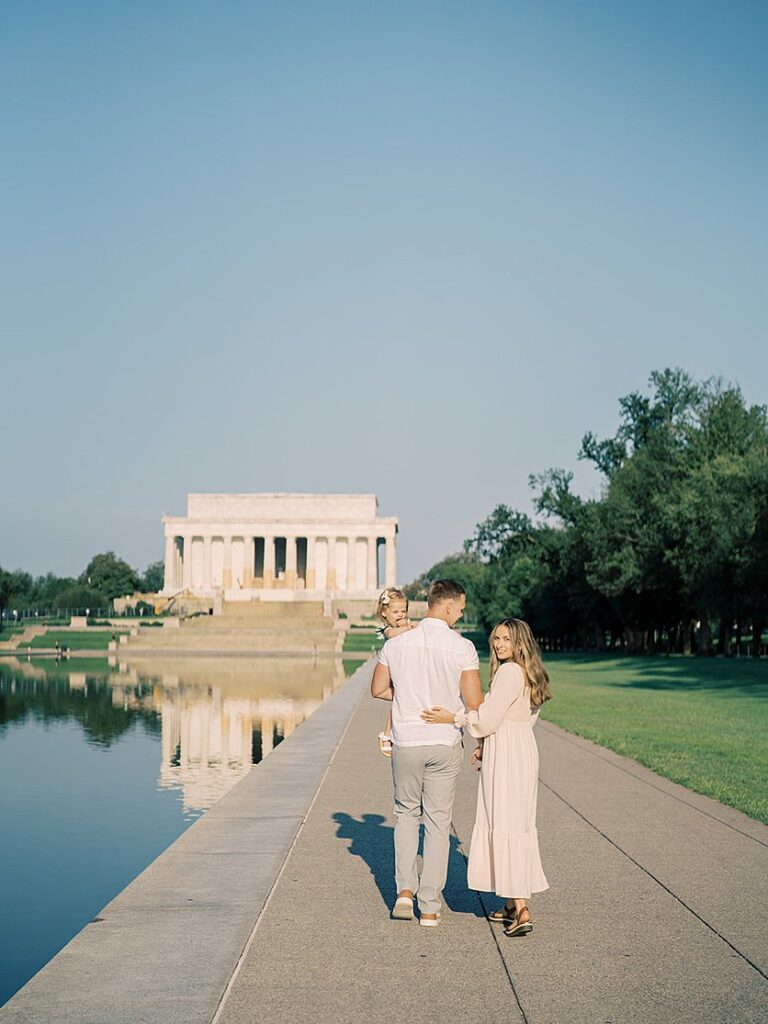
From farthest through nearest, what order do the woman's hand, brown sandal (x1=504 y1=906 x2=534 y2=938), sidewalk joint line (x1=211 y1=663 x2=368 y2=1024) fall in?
the woman's hand → brown sandal (x1=504 y1=906 x2=534 y2=938) → sidewalk joint line (x1=211 y1=663 x2=368 y2=1024)

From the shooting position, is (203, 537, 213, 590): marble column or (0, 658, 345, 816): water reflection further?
(203, 537, 213, 590): marble column

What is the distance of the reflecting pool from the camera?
36.8 ft

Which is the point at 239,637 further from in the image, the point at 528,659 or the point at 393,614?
the point at 528,659

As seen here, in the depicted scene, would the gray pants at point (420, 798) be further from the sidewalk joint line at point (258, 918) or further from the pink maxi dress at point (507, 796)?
the sidewalk joint line at point (258, 918)

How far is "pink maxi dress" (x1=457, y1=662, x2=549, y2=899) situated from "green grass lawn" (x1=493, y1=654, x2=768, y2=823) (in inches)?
221

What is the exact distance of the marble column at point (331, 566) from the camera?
139 meters

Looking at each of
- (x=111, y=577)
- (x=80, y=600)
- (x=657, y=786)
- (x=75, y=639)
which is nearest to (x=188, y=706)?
(x=657, y=786)

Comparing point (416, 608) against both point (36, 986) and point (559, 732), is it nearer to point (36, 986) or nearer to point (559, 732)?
point (559, 732)

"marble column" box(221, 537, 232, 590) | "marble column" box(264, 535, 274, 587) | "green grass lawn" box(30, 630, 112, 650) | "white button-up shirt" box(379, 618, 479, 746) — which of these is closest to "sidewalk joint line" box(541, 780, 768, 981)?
"white button-up shirt" box(379, 618, 479, 746)

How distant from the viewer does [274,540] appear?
142375mm

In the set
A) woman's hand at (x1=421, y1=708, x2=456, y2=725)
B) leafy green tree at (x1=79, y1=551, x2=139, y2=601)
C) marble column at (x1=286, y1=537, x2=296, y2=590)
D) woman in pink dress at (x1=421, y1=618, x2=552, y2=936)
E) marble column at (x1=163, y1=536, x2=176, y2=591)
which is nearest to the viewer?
woman in pink dress at (x1=421, y1=618, x2=552, y2=936)

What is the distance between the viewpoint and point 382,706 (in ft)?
96.0

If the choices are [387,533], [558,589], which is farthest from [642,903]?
[387,533]

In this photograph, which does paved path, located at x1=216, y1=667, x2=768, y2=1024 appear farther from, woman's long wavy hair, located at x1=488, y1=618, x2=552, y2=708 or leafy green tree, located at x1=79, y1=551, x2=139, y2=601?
leafy green tree, located at x1=79, y1=551, x2=139, y2=601
